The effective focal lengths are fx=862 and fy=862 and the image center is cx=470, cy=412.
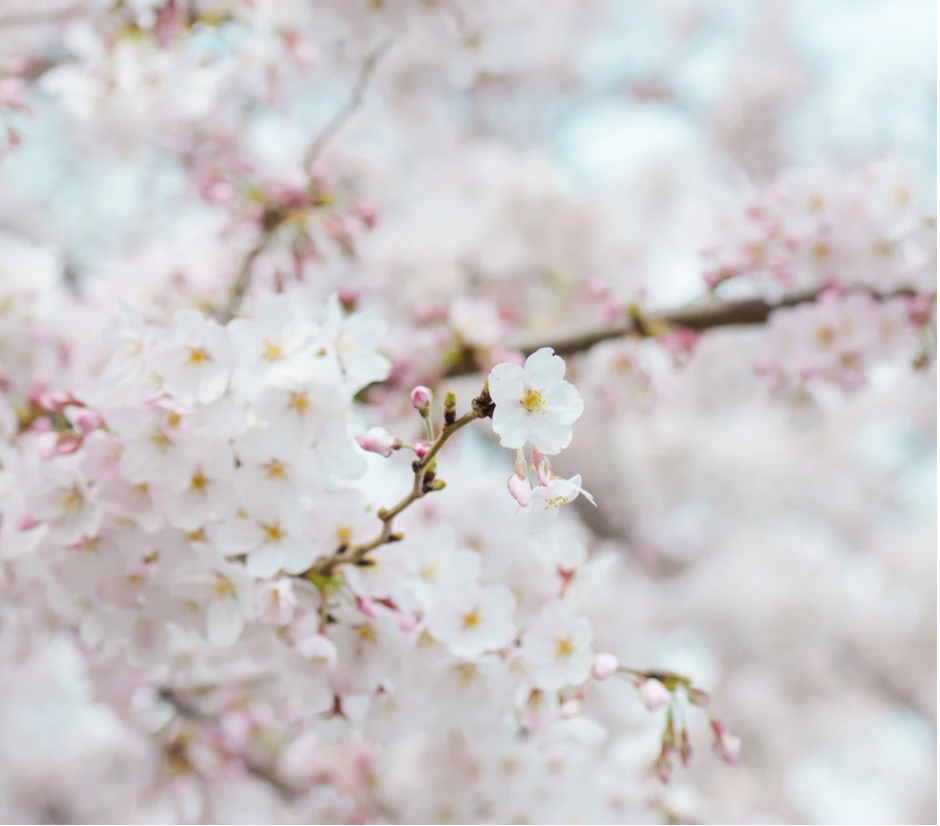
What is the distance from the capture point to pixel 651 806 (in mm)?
1969

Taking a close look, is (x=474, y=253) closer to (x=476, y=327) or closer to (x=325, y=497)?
(x=476, y=327)

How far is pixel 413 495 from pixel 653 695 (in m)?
0.41

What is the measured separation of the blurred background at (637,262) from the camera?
1.95 metres

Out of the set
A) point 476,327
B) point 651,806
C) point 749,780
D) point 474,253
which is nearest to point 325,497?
point 476,327

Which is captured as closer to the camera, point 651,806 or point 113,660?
point 113,660

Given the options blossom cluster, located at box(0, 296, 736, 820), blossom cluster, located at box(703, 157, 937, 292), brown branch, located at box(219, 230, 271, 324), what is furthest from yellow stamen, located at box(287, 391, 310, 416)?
blossom cluster, located at box(703, 157, 937, 292)

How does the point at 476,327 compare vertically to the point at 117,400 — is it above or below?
above

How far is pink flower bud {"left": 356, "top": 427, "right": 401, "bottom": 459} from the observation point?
87 cm

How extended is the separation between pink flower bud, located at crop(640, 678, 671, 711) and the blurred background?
920 millimetres

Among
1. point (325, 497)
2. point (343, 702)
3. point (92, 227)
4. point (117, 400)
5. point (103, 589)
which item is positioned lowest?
point (343, 702)

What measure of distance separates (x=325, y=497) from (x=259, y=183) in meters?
0.99

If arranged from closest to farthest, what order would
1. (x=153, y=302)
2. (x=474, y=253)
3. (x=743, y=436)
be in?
(x=153, y=302) → (x=474, y=253) → (x=743, y=436)

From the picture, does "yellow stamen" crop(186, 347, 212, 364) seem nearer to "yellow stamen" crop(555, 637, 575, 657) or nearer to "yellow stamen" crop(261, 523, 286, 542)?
"yellow stamen" crop(261, 523, 286, 542)

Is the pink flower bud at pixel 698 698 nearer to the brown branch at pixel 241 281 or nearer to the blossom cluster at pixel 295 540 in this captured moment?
the blossom cluster at pixel 295 540
